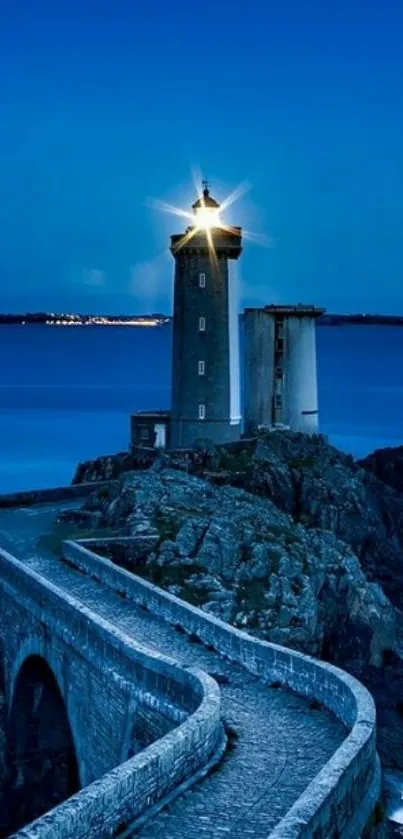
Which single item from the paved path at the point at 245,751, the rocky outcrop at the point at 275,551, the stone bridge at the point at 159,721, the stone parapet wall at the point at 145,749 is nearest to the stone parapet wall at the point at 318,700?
the stone bridge at the point at 159,721

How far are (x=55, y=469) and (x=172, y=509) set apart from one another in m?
35.6

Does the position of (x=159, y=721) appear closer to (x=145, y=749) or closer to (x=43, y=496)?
(x=145, y=749)

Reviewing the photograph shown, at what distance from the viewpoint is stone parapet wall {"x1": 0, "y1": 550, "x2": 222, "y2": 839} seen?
31.9 feet

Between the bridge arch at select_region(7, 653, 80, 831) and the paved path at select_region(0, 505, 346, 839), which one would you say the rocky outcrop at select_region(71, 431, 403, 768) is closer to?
the bridge arch at select_region(7, 653, 80, 831)

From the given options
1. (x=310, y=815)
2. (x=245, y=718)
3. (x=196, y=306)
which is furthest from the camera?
(x=196, y=306)

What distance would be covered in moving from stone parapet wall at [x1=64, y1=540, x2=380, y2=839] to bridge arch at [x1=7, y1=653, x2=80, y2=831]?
2255mm

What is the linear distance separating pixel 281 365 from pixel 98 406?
5304 cm

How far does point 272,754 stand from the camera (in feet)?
40.7

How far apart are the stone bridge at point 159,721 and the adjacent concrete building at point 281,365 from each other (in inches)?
737

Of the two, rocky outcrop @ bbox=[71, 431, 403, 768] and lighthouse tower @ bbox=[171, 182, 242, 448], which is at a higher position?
lighthouse tower @ bbox=[171, 182, 242, 448]

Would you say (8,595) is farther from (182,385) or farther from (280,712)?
(182,385)

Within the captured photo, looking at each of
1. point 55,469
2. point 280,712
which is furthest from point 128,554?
point 55,469

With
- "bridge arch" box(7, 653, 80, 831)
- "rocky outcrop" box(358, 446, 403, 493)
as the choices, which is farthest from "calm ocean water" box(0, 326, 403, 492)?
"bridge arch" box(7, 653, 80, 831)

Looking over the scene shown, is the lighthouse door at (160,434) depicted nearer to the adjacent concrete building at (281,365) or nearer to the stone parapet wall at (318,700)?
the adjacent concrete building at (281,365)
